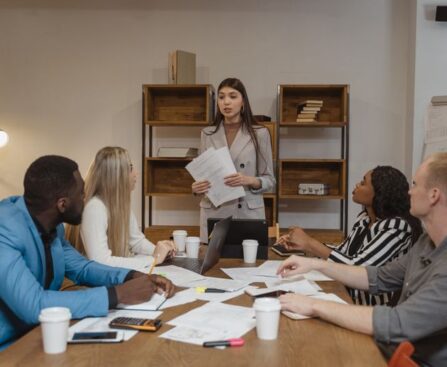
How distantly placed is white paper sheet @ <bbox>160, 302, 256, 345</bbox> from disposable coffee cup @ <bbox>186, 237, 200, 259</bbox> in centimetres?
73

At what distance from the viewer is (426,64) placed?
4195 millimetres

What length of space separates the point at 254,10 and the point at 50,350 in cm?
396

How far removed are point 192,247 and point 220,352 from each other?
1102 millimetres

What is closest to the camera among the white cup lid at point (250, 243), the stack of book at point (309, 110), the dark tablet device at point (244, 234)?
the white cup lid at point (250, 243)

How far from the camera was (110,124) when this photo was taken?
4.64m

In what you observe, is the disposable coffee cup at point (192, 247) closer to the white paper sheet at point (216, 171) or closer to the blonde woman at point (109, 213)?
the blonde woman at point (109, 213)

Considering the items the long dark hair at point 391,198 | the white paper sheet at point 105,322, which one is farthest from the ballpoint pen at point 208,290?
the long dark hair at point 391,198

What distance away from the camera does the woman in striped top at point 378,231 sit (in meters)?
2.06

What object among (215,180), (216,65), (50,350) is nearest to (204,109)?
Result: (216,65)

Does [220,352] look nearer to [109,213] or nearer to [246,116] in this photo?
[109,213]

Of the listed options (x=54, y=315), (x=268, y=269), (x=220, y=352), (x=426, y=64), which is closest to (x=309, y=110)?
(x=426, y=64)

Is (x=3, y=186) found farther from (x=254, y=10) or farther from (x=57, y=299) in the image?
(x=57, y=299)

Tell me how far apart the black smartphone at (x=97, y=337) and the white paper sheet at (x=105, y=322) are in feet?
0.07

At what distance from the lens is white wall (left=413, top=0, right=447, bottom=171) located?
4164mm
